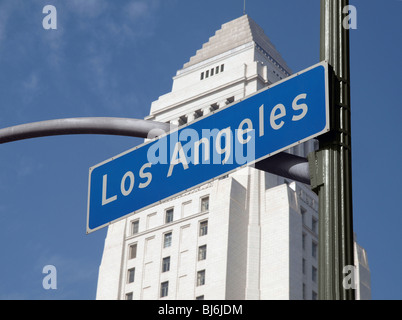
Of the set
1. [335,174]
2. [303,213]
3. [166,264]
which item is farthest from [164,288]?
[335,174]

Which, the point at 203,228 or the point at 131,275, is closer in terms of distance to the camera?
the point at 203,228

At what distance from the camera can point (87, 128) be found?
30.6 ft

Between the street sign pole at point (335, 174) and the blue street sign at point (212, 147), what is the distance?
229 mm

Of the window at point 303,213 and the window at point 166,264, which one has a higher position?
the window at point 303,213

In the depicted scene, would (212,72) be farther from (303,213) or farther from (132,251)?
(132,251)

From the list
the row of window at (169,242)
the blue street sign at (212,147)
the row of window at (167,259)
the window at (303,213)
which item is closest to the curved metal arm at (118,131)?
the blue street sign at (212,147)

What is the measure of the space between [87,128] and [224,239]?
59690 mm

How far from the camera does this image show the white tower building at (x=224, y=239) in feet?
222

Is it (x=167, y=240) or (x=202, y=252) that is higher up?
(x=167, y=240)

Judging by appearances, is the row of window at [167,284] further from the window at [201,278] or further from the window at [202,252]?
the window at [202,252]

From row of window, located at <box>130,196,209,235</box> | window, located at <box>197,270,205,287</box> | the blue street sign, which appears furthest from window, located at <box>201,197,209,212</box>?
the blue street sign

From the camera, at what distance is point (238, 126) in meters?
7.91

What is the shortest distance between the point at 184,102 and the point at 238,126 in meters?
73.7

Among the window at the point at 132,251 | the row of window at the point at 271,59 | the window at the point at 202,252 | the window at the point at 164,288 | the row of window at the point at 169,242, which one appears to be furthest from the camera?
the row of window at the point at 271,59
